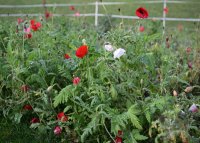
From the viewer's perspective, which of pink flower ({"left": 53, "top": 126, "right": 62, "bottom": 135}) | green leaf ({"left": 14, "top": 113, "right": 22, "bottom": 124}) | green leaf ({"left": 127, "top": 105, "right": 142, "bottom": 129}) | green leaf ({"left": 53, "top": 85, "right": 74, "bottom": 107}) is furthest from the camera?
green leaf ({"left": 14, "top": 113, "right": 22, "bottom": 124})

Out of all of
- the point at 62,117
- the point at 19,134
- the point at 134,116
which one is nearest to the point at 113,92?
the point at 134,116

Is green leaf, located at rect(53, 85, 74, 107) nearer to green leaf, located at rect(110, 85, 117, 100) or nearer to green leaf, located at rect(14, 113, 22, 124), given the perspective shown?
green leaf, located at rect(110, 85, 117, 100)

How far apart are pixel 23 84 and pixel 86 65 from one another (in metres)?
0.67

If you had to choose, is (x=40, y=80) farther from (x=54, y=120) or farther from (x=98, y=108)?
(x=98, y=108)

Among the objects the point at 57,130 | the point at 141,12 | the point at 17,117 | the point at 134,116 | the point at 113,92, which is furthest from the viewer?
the point at 17,117

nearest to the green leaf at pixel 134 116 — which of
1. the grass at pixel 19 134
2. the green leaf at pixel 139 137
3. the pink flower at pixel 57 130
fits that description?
the green leaf at pixel 139 137

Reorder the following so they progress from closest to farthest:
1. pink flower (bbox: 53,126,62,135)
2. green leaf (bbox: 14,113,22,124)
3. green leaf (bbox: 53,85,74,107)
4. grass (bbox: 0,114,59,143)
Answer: green leaf (bbox: 53,85,74,107) < pink flower (bbox: 53,126,62,135) < grass (bbox: 0,114,59,143) < green leaf (bbox: 14,113,22,124)

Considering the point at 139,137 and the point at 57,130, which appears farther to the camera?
the point at 57,130

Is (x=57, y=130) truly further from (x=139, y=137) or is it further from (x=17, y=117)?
(x=139, y=137)

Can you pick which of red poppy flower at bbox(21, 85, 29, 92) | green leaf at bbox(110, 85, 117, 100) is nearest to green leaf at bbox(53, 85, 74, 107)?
green leaf at bbox(110, 85, 117, 100)

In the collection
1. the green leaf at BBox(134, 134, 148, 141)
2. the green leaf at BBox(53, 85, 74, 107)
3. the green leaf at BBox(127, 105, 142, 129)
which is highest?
the green leaf at BBox(53, 85, 74, 107)

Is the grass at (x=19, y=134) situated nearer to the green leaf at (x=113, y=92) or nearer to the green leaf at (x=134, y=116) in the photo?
the green leaf at (x=113, y=92)

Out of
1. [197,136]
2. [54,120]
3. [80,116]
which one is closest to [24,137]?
[54,120]

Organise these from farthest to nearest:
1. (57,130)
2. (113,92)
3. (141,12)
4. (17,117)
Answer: (17,117) → (141,12) → (57,130) → (113,92)
